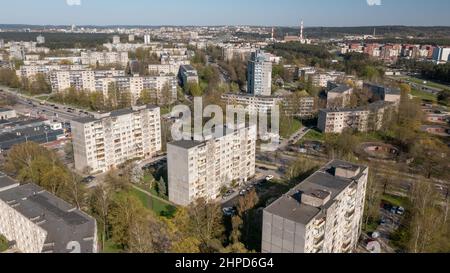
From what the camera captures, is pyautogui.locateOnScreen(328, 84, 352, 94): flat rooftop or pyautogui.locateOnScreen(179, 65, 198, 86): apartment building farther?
pyautogui.locateOnScreen(179, 65, 198, 86): apartment building

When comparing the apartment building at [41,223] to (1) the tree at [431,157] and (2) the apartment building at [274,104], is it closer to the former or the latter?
(1) the tree at [431,157]

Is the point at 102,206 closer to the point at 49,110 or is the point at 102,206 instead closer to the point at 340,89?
the point at 49,110

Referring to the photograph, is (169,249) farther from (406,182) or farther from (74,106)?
(74,106)

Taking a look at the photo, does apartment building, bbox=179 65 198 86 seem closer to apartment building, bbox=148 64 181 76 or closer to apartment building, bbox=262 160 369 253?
apartment building, bbox=148 64 181 76

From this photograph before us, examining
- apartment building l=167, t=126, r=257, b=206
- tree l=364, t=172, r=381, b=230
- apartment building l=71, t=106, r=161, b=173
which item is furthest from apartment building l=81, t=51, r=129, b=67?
tree l=364, t=172, r=381, b=230
